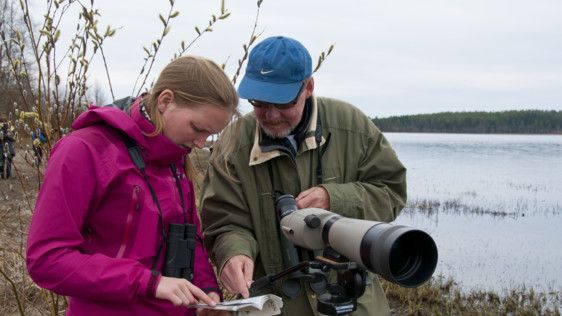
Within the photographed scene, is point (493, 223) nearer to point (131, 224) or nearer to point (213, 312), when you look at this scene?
point (213, 312)

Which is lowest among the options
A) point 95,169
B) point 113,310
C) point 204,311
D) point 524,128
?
point 524,128

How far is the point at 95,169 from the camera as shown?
158 centimetres

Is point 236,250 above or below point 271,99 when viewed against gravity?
below

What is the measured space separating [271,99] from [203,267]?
2.20ft

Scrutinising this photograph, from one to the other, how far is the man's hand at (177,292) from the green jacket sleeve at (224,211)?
1.80 feet

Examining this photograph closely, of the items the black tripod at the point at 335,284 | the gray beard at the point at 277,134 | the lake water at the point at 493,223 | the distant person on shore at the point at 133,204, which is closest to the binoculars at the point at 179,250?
the distant person on shore at the point at 133,204

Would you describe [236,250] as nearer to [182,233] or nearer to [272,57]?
[182,233]

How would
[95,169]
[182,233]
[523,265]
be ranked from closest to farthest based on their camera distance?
[95,169] < [182,233] < [523,265]

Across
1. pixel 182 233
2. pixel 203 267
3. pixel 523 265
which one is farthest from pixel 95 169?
pixel 523 265

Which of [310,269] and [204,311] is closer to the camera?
[310,269]

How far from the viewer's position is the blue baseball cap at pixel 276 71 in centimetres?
217

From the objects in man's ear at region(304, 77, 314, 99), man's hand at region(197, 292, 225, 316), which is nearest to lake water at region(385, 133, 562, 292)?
man's ear at region(304, 77, 314, 99)

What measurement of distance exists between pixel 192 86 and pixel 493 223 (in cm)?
1229

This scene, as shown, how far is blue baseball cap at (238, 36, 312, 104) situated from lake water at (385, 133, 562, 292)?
6739 mm
